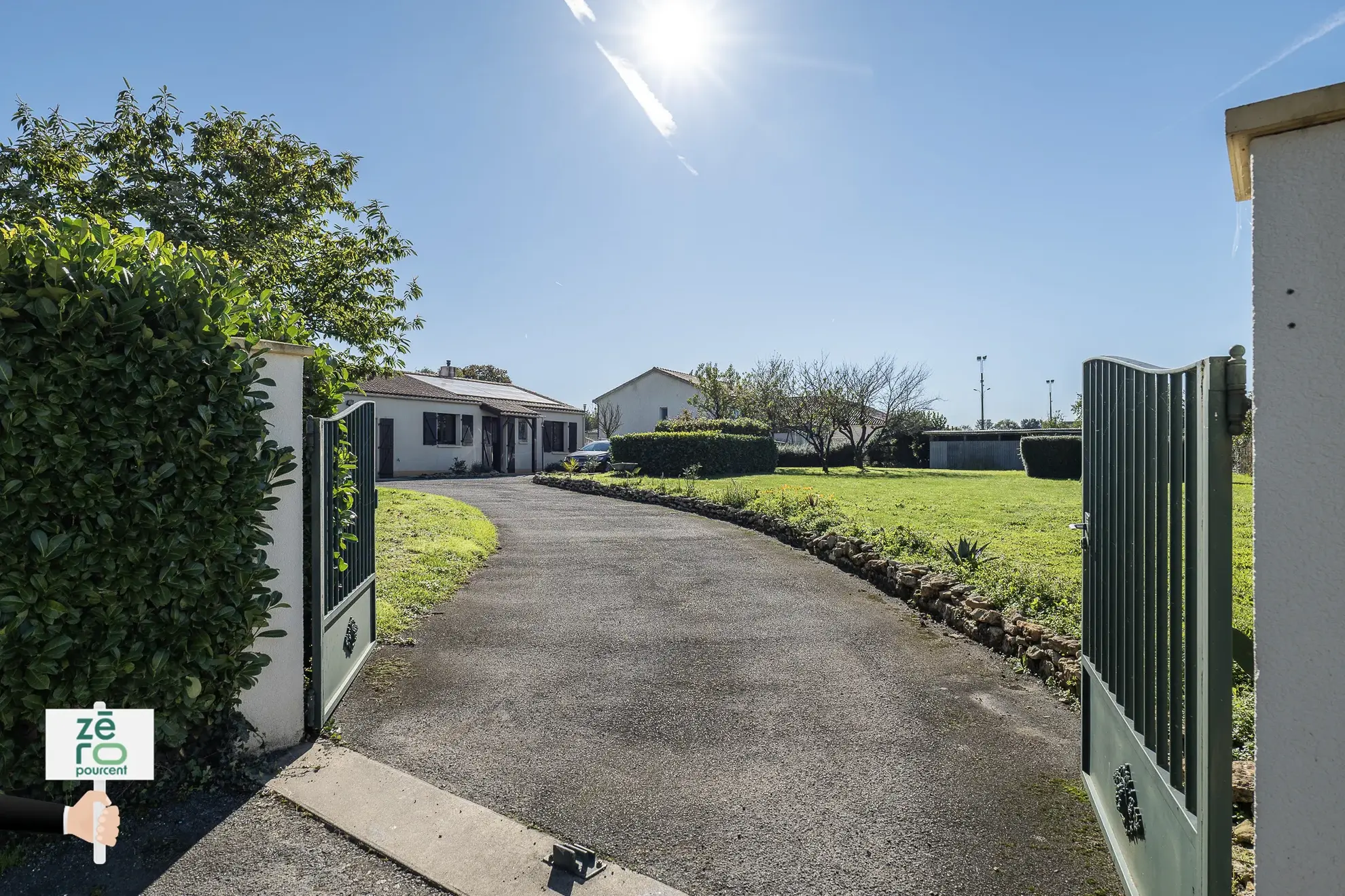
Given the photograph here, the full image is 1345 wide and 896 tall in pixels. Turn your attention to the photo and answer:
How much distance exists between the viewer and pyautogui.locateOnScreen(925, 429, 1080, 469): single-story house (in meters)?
37.6

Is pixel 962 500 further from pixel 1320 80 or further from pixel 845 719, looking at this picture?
pixel 1320 80

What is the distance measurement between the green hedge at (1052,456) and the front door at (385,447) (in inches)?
917

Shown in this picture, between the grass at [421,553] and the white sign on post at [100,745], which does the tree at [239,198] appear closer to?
the grass at [421,553]

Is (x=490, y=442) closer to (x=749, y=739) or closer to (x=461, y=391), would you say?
(x=461, y=391)

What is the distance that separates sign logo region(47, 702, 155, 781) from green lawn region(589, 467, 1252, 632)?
6.06 metres

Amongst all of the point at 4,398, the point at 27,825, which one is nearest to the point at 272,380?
the point at 4,398

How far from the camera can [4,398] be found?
3.20 m

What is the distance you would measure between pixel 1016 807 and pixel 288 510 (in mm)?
4069

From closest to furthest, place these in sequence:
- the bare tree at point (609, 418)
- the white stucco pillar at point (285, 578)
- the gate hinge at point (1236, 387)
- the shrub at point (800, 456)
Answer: the gate hinge at point (1236, 387)
the white stucco pillar at point (285, 578)
the shrub at point (800, 456)
the bare tree at point (609, 418)

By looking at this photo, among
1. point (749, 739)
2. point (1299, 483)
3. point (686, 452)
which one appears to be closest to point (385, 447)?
point (686, 452)

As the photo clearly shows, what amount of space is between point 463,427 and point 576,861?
30772mm

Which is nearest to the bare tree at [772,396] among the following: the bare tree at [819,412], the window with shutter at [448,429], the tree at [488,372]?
the bare tree at [819,412]

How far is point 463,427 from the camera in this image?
32.5 meters

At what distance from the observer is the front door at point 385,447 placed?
2856 cm
